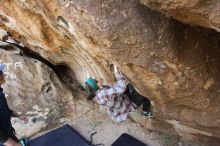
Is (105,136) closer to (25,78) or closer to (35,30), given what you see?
(25,78)

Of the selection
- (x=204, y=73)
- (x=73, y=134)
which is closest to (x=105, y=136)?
(x=73, y=134)

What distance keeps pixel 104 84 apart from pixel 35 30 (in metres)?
0.85

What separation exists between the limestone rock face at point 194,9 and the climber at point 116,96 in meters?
1.28

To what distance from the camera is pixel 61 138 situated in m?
4.59

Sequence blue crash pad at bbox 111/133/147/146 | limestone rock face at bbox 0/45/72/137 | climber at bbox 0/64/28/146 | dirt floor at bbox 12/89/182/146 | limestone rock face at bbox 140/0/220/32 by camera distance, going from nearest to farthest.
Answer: limestone rock face at bbox 140/0/220/32, climber at bbox 0/64/28/146, blue crash pad at bbox 111/133/147/146, dirt floor at bbox 12/89/182/146, limestone rock face at bbox 0/45/72/137

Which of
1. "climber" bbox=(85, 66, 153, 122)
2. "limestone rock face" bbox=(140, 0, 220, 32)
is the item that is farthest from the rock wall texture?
"climber" bbox=(85, 66, 153, 122)

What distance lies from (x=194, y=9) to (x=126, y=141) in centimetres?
269

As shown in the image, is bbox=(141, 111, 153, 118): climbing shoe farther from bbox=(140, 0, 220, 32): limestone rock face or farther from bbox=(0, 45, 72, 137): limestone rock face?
bbox=(140, 0, 220, 32): limestone rock face

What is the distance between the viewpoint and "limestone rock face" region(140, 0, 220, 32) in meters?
1.90

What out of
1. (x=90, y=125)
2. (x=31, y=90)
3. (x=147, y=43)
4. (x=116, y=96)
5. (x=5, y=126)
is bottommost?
(x=90, y=125)

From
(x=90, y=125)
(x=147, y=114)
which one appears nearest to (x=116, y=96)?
(x=147, y=114)

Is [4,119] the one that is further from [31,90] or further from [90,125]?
[90,125]

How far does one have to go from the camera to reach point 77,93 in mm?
5023

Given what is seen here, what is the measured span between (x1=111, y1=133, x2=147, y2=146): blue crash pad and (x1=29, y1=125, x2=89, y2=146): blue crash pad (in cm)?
39
